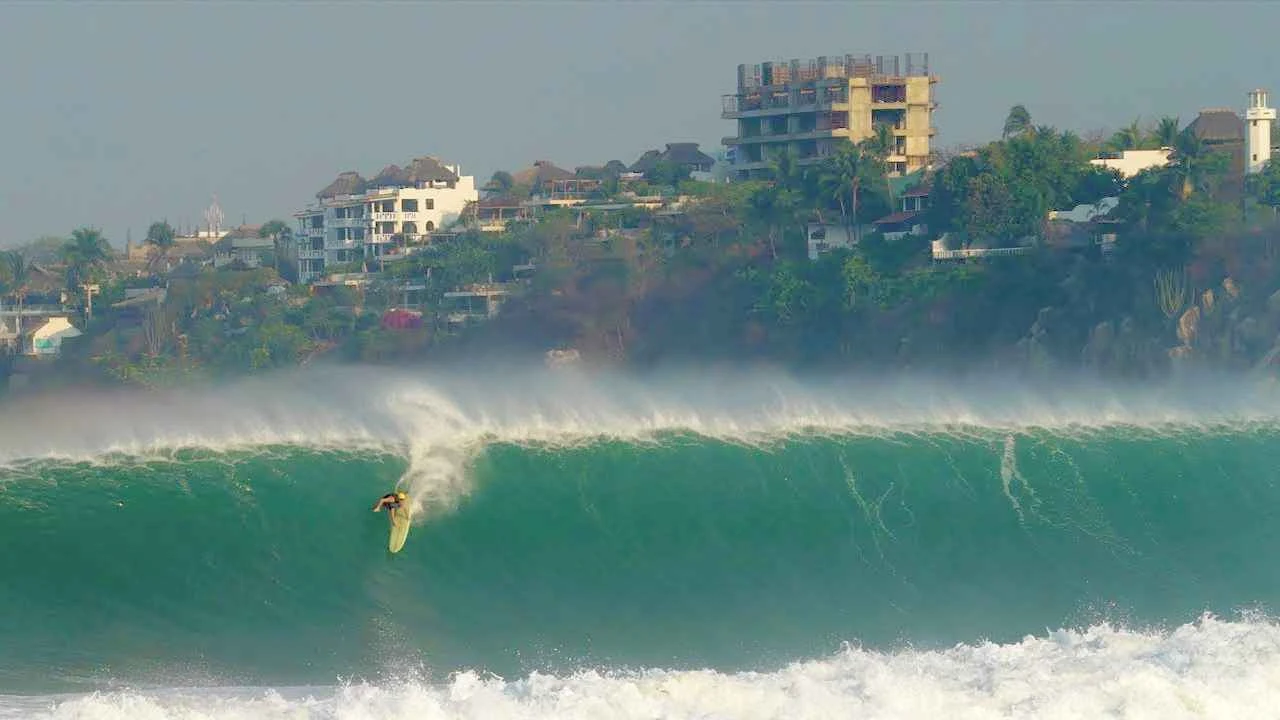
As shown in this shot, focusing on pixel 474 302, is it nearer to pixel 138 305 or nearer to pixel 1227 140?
pixel 138 305

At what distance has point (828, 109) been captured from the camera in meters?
91.9

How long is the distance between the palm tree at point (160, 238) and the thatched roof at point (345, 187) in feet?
39.8

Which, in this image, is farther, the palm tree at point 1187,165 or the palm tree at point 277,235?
the palm tree at point 277,235

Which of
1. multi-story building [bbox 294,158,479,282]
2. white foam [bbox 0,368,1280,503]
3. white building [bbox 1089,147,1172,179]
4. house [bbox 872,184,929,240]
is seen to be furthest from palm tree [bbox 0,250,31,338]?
white foam [bbox 0,368,1280,503]

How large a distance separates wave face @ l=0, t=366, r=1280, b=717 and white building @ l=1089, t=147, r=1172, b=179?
4008 centimetres

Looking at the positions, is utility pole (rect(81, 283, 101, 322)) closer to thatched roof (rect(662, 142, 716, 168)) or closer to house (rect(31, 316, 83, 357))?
house (rect(31, 316, 83, 357))

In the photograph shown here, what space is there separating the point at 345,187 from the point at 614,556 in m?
81.5

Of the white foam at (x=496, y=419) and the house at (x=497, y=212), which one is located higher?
the house at (x=497, y=212)

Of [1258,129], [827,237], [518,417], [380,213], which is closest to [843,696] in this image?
[518,417]

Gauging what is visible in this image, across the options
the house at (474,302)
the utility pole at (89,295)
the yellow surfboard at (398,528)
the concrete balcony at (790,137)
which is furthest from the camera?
the utility pole at (89,295)

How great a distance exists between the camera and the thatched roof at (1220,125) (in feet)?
259

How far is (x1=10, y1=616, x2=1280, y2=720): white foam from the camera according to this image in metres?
21.3

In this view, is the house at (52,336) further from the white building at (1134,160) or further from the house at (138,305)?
the white building at (1134,160)

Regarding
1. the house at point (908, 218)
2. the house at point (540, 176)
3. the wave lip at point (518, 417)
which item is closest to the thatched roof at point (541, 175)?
the house at point (540, 176)
